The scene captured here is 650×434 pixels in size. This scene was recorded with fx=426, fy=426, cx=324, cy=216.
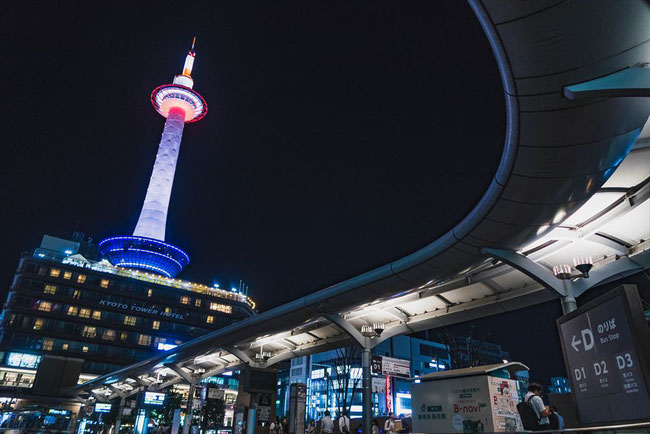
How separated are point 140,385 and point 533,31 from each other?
48.0 metres

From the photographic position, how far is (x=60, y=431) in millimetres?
20375

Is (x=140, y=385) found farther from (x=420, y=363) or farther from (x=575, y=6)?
(x=420, y=363)

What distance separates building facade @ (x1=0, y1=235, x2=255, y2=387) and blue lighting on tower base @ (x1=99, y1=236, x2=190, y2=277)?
5.17 meters

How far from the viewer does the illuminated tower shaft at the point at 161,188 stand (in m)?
88.5

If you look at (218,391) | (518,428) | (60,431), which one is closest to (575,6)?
(518,428)

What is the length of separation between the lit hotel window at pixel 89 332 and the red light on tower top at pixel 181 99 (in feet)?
169

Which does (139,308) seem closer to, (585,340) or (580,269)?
(580,269)

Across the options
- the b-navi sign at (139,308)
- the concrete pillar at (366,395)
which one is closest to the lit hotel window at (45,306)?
the b-navi sign at (139,308)

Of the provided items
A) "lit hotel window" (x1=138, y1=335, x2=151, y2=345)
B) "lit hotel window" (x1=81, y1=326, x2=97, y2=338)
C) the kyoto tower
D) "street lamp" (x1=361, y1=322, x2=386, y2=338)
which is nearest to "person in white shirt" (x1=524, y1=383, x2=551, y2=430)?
"street lamp" (x1=361, y1=322, x2=386, y2=338)

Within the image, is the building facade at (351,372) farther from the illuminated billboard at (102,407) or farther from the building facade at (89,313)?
the illuminated billboard at (102,407)

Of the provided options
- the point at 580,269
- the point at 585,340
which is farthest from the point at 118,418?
the point at 585,340

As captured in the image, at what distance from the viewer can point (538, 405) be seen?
8.11 metres

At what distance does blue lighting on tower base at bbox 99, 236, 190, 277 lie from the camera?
8444 cm

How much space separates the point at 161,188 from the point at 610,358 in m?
94.6
